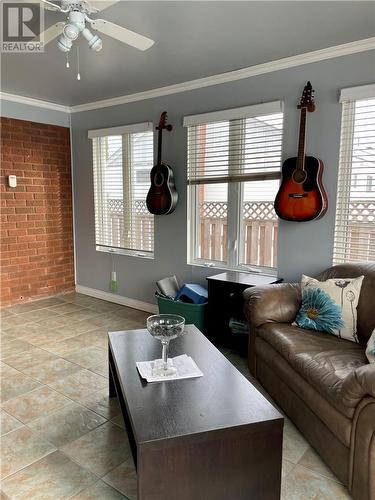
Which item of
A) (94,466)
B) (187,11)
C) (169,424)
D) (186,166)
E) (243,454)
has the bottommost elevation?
(94,466)

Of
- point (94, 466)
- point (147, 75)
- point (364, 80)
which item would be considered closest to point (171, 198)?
point (147, 75)

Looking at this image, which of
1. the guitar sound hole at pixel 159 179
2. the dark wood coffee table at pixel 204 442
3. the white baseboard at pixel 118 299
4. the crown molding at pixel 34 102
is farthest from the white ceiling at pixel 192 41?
the white baseboard at pixel 118 299

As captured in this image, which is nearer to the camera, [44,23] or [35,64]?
[44,23]

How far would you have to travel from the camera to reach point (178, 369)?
177 cm

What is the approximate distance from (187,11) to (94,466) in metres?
2.59

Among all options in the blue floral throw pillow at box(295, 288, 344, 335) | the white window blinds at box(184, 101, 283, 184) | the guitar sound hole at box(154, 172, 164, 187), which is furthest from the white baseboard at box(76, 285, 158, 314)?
the blue floral throw pillow at box(295, 288, 344, 335)

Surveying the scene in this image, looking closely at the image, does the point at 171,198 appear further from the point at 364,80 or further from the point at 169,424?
the point at 169,424

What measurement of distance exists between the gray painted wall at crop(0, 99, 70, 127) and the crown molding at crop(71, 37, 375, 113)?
53 cm

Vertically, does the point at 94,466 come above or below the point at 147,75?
below

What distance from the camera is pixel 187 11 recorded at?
2.24m

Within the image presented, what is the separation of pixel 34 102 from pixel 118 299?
2556 mm

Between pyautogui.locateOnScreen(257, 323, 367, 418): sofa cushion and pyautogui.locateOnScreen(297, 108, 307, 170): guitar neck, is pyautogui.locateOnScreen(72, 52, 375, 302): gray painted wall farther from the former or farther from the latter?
pyautogui.locateOnScreen(257, 323, 367, 418): sofa cushion

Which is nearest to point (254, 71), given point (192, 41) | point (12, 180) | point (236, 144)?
point (236, 144)

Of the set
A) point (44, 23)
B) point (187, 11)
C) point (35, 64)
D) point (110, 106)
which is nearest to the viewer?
point (187, 11)
